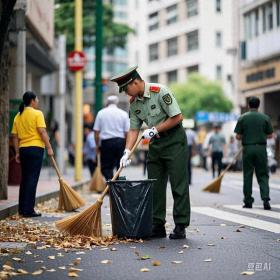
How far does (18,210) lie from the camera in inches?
463

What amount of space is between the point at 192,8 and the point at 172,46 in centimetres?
628

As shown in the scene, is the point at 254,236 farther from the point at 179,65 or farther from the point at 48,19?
the point at 179,65

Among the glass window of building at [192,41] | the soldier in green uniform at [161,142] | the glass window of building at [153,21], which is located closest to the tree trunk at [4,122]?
the soldier in green uniform at [161,142]

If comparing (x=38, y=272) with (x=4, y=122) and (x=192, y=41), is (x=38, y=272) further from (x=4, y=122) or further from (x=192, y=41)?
(x=192, y=41)

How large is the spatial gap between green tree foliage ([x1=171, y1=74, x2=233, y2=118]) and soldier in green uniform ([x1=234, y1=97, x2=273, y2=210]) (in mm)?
52360

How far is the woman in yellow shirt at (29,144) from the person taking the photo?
11.5 m

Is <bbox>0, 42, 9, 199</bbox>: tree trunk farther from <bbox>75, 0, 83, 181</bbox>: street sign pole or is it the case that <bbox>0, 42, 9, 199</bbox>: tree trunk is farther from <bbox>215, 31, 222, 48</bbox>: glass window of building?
<bbox>215, 31, 222, 48</bbox>: glass window of building

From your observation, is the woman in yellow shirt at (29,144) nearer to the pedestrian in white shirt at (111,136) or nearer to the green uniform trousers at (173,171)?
the green uniform trousers at (173,171)

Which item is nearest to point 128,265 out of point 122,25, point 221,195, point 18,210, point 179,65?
point 18,210

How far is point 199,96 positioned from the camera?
65438 mm

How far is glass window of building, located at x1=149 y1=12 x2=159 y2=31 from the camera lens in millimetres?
84375

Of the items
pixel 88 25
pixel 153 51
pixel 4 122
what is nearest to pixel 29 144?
pixel 4 122

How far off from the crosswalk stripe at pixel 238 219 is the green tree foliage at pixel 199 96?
172 ft

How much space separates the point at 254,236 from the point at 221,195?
7996 millimetres
